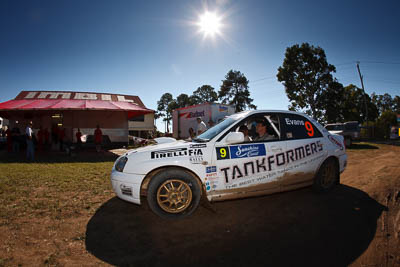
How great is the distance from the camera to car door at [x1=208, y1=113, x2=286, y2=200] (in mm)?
3002

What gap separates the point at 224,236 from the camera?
8.11 ft

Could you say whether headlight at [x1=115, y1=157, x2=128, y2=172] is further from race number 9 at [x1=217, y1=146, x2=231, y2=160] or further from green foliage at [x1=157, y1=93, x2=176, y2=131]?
green foliage at [x1=157, y1=93, x2=176, y2=131]

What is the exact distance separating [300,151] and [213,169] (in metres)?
1.75

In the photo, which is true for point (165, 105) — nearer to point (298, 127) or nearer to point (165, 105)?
point (165, 105)

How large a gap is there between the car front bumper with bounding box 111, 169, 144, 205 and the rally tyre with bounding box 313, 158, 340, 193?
329cm

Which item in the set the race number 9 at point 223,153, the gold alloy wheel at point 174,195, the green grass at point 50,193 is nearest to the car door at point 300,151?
the race number 9 at point 223,153

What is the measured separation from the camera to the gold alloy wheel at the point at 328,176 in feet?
12.9

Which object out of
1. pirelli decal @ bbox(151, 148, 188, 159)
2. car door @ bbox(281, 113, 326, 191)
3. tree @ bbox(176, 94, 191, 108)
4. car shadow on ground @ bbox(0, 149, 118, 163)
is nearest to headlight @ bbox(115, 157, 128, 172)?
pirelli decal @ bbox(151, 148, 188, 159)

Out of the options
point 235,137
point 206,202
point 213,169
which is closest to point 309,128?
point 235,137

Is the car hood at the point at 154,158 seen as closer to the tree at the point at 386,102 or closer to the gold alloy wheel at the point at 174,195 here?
the gold alloy wheel at the point at 174,195

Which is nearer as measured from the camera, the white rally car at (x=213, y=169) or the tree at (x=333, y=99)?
the white rally car at (x=213, y=169)

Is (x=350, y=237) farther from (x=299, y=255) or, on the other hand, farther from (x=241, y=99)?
(x=241, y=99)

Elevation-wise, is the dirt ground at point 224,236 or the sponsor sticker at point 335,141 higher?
the sponsor sticker at point 335,141

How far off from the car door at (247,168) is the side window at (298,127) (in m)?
0.44
